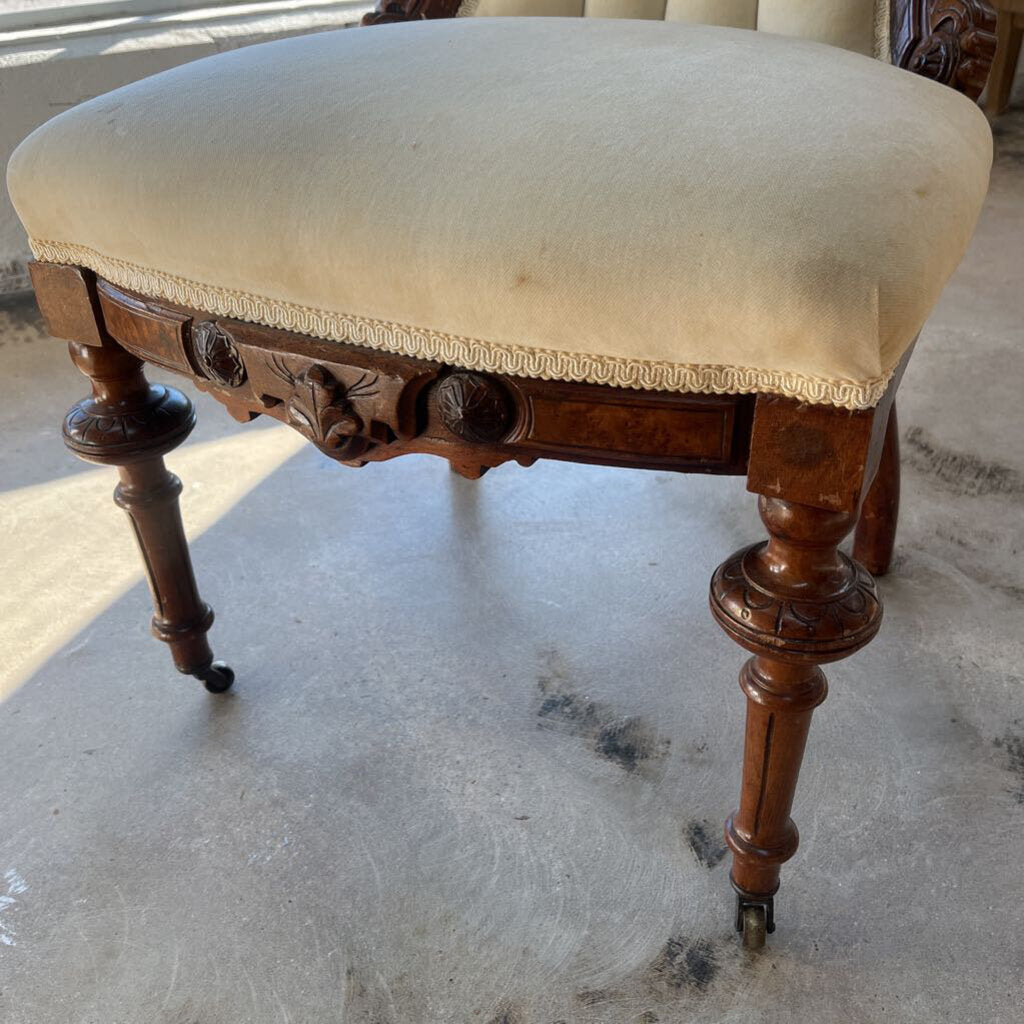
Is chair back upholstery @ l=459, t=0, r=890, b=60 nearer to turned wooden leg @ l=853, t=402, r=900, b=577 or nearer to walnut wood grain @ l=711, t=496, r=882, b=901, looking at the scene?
turned wooden leg @ l=853, t=402, r=900, b=577

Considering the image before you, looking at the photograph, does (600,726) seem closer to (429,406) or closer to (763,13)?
(429,406)

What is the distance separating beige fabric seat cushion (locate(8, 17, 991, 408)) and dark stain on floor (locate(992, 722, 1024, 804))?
464 mm

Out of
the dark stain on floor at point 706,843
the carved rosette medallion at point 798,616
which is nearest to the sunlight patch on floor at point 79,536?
the dark stain on floor at point 706,843

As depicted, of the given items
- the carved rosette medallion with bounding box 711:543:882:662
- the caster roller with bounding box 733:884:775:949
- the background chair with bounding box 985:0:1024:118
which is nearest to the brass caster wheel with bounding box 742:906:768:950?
the caster roller with bounding box 733:884:775:949

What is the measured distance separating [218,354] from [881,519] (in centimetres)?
66

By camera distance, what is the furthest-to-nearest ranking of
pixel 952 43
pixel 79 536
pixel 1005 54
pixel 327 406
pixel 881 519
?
pixel 1005 54 < pixel 79 536 < pixel 881 519 < pixel 952 43 < pixel 327 406

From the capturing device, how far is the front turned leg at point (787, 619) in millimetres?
564

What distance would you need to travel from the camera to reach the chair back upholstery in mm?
815

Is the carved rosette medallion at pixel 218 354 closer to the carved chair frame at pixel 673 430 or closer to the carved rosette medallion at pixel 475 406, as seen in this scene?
the carved chair frame at pixel 673 430

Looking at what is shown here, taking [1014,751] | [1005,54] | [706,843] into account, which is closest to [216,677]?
[706,843]

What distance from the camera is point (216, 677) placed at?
3.10 ft

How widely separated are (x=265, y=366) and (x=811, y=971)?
0.52 meters

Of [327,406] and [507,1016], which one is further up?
[327,406]

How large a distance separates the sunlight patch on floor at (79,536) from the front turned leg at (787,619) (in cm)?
66
